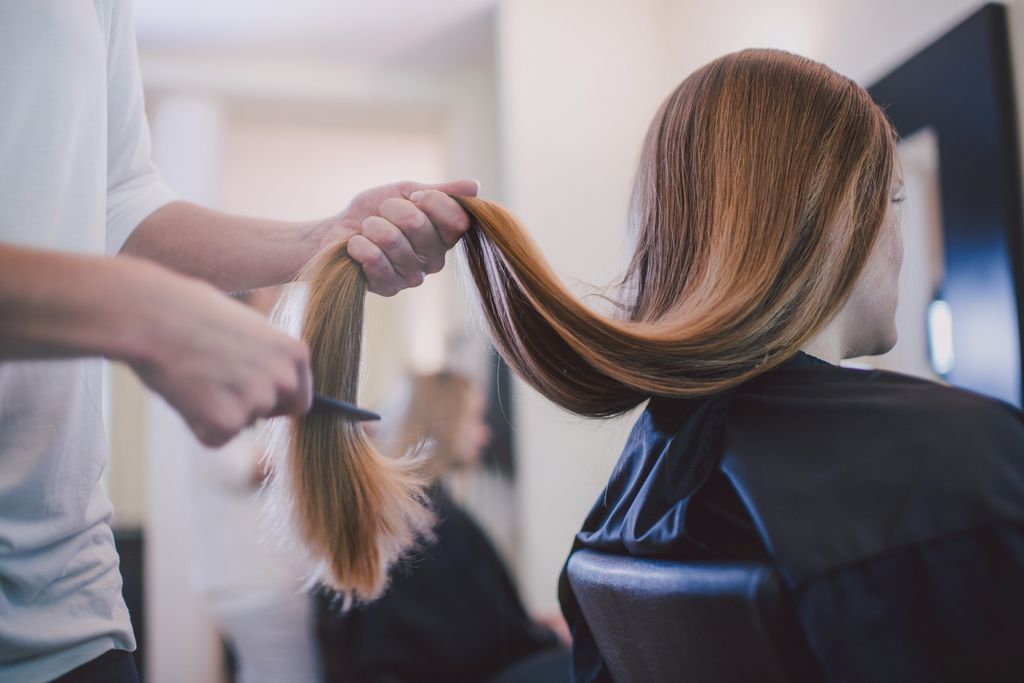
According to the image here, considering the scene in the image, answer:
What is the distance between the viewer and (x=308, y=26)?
355 cm

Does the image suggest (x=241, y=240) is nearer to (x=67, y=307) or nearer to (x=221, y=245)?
(x=221, y=245)

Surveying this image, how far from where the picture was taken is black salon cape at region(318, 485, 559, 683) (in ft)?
7.46

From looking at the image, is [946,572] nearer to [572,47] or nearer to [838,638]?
[838,638]

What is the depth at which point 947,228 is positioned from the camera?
1843 mm

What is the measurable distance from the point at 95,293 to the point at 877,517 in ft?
2.11

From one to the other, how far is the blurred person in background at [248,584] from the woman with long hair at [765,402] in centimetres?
193

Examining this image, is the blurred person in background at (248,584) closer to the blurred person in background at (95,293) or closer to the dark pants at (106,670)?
the blurred person in background at (95,293)

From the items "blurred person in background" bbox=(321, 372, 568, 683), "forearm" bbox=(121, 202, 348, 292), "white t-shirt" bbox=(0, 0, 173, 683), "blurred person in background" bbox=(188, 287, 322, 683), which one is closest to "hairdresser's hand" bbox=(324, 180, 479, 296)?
"forearm" bbox=(121, 202, 348, 292)

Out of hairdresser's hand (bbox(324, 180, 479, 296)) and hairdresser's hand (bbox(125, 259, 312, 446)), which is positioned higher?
hairdresser's hand (bbox(324, 180, 479, 296))

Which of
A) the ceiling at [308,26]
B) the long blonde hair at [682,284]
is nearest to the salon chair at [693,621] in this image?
the long blonde hair at [682,284]

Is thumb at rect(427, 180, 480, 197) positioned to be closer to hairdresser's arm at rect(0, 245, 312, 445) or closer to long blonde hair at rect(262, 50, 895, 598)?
long blonde hair at rect(262, 50, 895, 598)

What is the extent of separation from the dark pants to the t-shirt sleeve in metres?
0.52

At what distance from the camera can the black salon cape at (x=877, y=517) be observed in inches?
27.8

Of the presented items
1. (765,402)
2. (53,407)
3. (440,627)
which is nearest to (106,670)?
(53,407)
